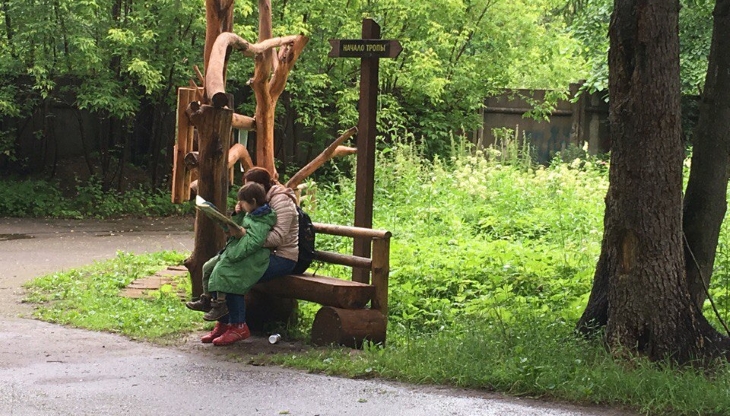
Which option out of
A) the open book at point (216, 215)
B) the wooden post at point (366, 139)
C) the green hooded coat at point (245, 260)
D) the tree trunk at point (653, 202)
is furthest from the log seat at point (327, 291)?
the tree trunk at point (653, 202)

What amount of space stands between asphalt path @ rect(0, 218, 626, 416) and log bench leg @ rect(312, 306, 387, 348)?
0.33m

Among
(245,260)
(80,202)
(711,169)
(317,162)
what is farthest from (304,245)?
(80,202)

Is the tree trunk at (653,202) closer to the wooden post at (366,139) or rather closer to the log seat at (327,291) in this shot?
the log seat at (327,291)

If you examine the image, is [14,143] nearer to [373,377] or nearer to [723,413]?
[373,377]

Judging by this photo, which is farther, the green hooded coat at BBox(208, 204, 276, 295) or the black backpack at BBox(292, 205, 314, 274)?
the black backpack at BBox(292, 205, 314, 274)

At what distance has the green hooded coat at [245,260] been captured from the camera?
25.4ft

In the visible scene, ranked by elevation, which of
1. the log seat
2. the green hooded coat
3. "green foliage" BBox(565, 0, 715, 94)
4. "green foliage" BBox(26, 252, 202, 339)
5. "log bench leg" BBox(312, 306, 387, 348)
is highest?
"green foliage" BBox(565, 0, 715, 94)

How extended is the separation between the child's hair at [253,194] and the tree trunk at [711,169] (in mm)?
3475

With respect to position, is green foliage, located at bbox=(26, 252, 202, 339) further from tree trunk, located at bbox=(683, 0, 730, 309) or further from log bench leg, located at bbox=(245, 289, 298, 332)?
tree trunk, located at bbox=(683, 0, 730, 309)

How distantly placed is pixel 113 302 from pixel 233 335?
2529 millimetres

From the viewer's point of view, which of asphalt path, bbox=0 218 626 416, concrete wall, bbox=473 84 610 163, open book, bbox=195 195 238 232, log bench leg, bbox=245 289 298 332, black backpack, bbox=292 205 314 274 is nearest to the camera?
asphalt path, bbox=0 218 626 416

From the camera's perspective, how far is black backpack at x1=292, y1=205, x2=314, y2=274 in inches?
322

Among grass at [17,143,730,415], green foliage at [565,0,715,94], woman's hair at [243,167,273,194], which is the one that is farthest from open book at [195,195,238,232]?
green foliage at [565,0,715,94]

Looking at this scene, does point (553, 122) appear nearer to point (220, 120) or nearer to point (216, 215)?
point (220, 120)
